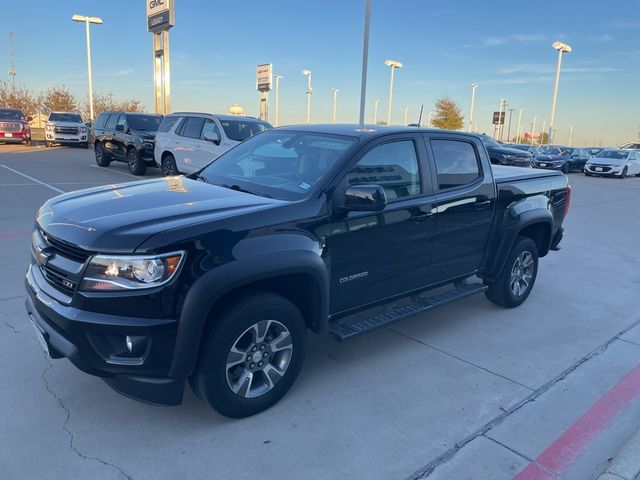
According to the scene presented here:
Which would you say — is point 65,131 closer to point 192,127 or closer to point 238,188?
point 192,127

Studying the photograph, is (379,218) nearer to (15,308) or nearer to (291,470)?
(291,470)

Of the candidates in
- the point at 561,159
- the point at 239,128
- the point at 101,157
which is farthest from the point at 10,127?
the point at 561,159

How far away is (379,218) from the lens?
3.79 metres

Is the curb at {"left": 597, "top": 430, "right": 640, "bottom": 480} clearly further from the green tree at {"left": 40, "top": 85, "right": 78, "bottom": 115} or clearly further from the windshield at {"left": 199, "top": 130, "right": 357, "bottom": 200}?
the green tree at {"left": 40, "top": 85, "right": 78, "bottom": 115}

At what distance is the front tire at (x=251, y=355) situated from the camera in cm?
299

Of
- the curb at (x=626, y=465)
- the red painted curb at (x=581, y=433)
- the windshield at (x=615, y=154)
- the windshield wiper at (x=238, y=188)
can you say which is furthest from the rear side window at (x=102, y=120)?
the windshield at (x=615, y=154)

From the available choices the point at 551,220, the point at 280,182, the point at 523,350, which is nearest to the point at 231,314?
the point at 280,182

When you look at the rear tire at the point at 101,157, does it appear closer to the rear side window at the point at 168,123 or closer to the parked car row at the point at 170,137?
the parked car row at the point at 170,137

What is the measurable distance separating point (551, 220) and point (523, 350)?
1.77 meters

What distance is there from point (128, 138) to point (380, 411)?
13997 millimetres

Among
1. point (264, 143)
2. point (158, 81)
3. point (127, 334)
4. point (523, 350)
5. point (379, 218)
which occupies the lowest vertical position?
point (523, 350)

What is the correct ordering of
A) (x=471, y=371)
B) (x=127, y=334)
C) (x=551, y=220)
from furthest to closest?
1. (x=551, y=220)
2. (x=471, y=371)
3. (x=127, y=334)

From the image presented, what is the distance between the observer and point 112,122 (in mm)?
16078

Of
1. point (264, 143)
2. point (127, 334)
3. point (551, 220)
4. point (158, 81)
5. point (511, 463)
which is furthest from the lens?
point (158, 81)
